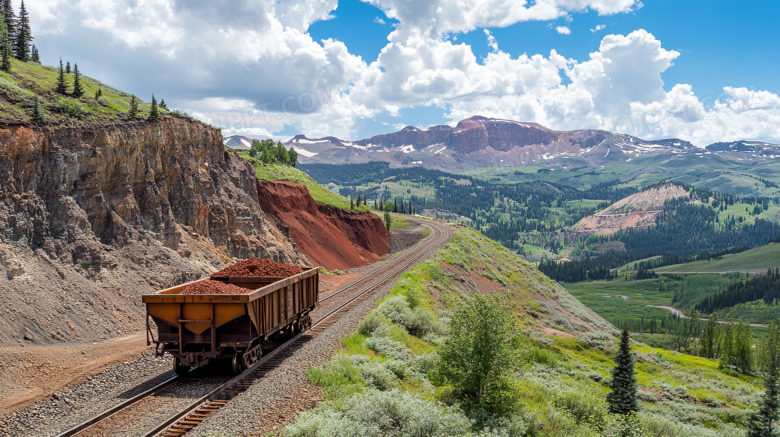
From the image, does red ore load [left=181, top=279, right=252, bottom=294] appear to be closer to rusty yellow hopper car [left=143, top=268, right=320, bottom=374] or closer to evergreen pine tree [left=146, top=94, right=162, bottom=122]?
rusty yellow hopper car [left=143, top=268, right=320, bottom=374]

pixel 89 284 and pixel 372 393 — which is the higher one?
pixel 89 284

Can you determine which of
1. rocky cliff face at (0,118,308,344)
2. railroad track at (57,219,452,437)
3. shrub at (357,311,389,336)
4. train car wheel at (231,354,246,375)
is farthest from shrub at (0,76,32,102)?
shrub at (357,311,389,336)

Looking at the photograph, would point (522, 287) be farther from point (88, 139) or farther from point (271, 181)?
point (88, 139)

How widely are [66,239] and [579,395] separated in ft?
83.9

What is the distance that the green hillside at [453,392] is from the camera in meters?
11.2

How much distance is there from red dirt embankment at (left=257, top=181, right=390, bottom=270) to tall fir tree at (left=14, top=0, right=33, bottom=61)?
23602 mm

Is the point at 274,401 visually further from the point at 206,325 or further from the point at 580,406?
the point at 580,406

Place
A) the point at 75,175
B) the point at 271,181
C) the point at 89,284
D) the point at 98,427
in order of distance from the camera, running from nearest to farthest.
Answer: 1. the point at 98,427
2. the point at 89,284
3. the point at 75,175
4. the point at 271,181

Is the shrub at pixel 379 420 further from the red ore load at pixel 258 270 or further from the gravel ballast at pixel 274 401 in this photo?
the red ore load at pixel 258 270

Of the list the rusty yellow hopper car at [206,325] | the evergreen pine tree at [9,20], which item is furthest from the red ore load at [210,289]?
the evergreen pine tree at [9,20]

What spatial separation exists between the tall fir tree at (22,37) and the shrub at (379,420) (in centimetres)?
4321

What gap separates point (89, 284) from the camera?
69.0 ft

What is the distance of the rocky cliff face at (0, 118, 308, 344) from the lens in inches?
741

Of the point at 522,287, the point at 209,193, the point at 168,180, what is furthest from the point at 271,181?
the point at 522,287
